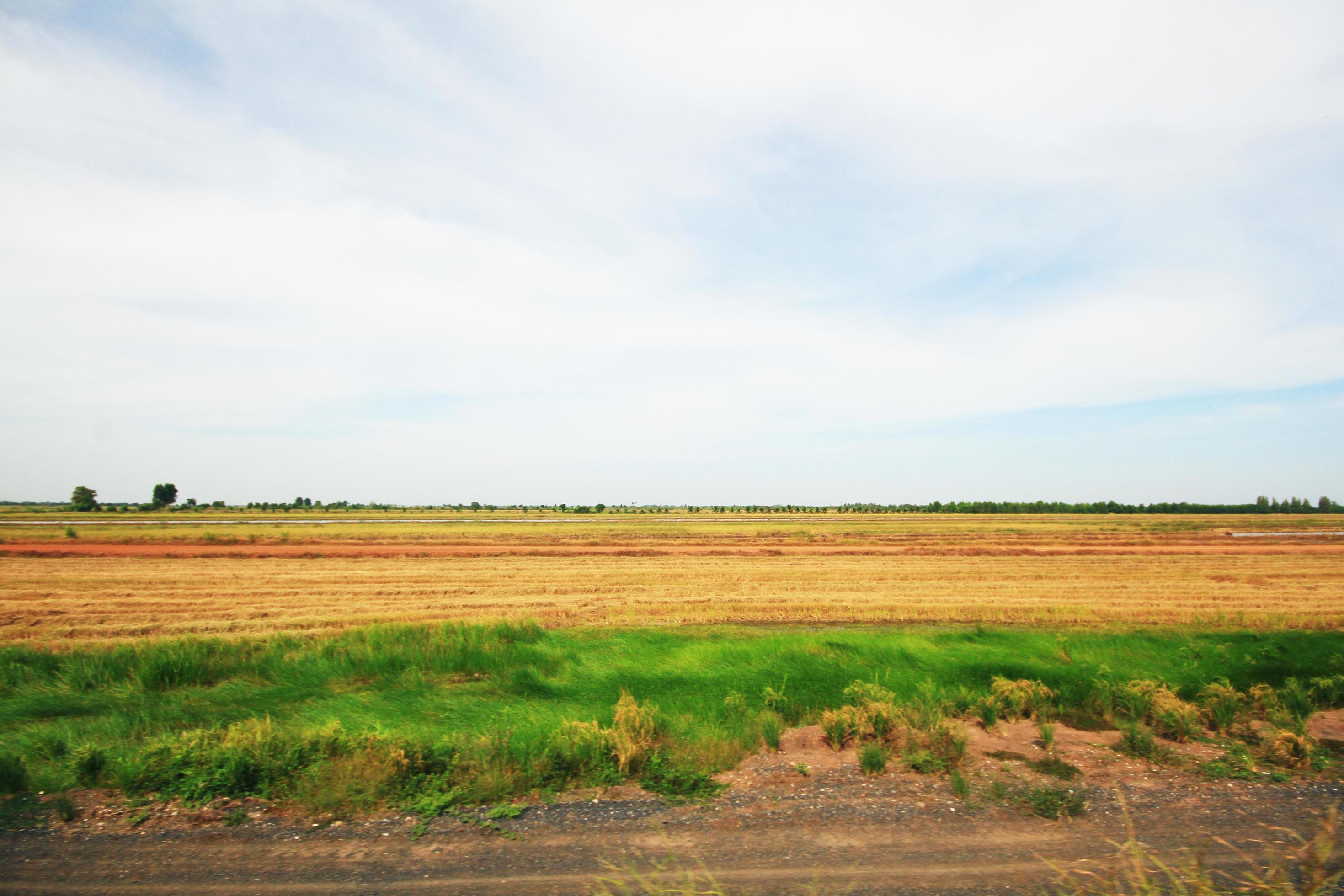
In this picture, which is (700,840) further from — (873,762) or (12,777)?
(12,777)

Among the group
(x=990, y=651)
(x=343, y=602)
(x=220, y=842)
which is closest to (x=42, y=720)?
(x=220, y=842)

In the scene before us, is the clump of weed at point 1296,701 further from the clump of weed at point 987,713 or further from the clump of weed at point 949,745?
the clump of weed at point 949,745

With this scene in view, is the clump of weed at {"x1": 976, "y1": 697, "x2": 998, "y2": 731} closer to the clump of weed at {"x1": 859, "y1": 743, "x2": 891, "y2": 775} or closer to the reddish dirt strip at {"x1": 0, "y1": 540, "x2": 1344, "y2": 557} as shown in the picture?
the clump of weed at {"x1": 859, "y1": 743, "x2": 891, "y2": 775}

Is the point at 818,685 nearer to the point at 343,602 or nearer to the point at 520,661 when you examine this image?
the point at 520,661

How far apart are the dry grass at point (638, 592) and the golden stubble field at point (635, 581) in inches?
5.0

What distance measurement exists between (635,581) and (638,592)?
106 inches

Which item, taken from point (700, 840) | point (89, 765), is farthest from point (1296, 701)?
point (89, 765)

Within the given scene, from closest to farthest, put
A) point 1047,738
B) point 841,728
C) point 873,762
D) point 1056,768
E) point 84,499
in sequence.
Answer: point 873,762 → point 1056,768 → point 1047,738 → point 841,728 → point 84,499

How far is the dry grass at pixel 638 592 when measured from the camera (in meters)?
20.1

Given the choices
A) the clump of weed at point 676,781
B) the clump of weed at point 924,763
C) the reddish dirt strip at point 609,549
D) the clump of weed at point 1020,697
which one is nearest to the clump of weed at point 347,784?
the clump of weed at point 676,781

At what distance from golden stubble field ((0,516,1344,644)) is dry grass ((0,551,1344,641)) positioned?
128mm

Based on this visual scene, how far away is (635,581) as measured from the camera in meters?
27.9

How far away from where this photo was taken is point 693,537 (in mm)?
55375

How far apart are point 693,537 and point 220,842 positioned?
164 ft
